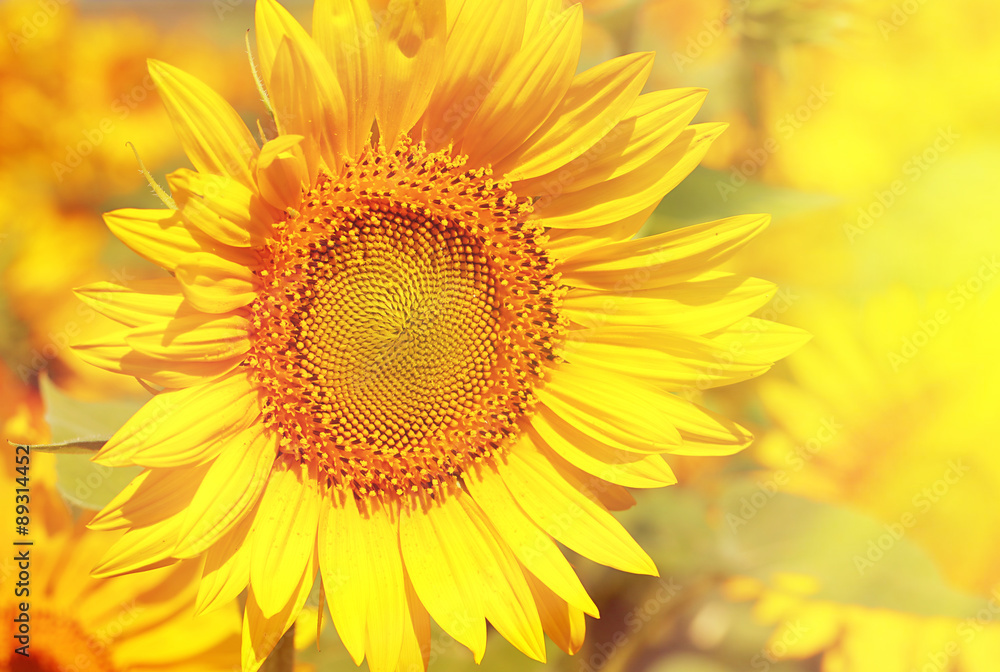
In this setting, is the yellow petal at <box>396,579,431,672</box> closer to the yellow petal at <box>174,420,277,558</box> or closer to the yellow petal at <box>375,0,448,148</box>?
the yellow petal at <box>174,420,277,558</box>

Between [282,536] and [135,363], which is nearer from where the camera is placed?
[135,363]

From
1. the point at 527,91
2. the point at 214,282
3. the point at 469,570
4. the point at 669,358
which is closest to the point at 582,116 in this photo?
the point at 527,91

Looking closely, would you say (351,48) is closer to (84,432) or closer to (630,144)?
(630,144)

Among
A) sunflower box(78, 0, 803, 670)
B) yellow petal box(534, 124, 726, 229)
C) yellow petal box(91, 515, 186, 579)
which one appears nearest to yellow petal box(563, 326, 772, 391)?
sunflower box(78, 0, 803, 670)

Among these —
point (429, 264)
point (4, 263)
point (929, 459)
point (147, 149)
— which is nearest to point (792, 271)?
point (929, 459)

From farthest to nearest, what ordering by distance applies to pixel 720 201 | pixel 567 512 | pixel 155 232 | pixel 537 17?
pixel 720 201 < pixel 567 512 < pixel 537 17 < pixel 155 232

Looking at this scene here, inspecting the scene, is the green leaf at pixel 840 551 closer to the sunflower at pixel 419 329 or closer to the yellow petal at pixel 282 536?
the sunflower at pixel 419 329
